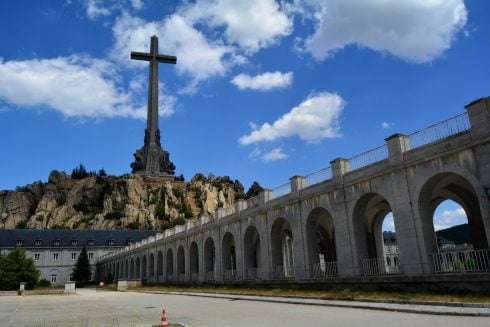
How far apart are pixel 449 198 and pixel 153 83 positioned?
10425 centimetres

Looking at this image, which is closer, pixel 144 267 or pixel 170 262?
pixel 170 262

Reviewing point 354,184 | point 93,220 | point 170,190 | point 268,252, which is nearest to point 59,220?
point 93,220

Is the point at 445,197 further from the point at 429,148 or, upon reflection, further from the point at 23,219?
the point at 23,219

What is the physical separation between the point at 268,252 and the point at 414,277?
1336 centimetres

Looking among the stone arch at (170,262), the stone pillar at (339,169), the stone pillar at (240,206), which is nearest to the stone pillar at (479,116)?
the stone pillar at (339,169)

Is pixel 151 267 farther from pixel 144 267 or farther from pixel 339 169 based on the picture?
pixel 339 169

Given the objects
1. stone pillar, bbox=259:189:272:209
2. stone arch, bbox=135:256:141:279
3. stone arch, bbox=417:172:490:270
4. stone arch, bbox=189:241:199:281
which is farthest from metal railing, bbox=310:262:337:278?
stone arch, bbox=135:256:141:279

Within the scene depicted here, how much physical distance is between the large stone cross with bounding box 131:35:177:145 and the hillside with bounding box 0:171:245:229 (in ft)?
52.7

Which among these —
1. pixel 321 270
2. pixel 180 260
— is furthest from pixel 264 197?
pixel 180 260

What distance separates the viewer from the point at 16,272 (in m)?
54.4

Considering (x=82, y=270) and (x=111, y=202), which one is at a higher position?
(x=111, y=202)

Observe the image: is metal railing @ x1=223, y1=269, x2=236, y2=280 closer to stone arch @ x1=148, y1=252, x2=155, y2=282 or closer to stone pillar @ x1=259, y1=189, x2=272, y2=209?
stone pillar @ x1=259, y1=189, x2=272, y2=209

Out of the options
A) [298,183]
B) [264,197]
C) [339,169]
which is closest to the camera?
[339,169]

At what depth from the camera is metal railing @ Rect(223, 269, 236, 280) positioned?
3597 cm
